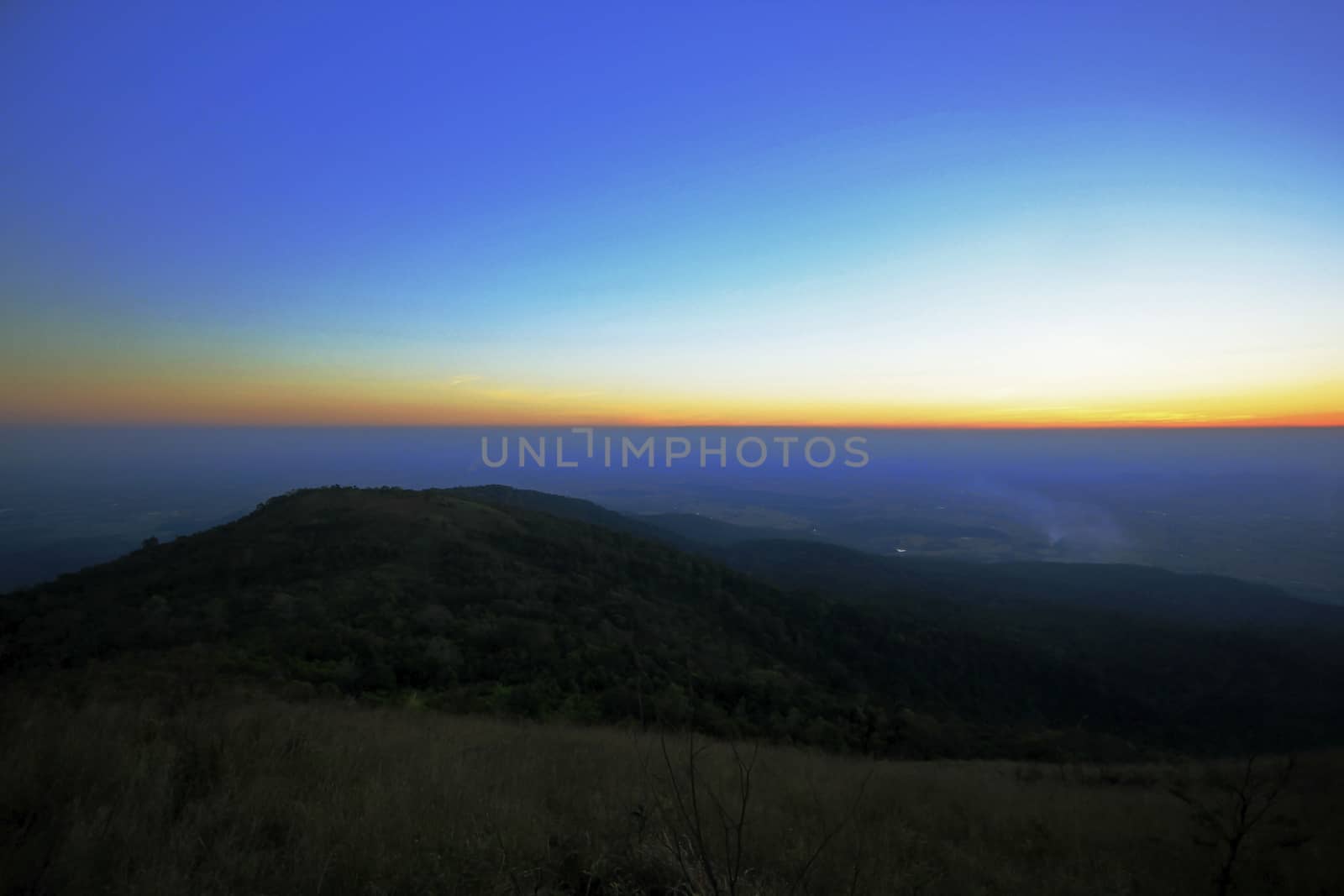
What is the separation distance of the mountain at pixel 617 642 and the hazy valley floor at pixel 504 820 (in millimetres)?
1065

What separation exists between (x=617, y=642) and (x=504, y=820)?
10790 millimetres

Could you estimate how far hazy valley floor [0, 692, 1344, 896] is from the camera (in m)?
2.42

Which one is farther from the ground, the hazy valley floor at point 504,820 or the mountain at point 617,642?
the hazy valley floor at point 504,820

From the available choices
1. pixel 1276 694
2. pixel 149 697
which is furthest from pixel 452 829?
pixel 1276 694

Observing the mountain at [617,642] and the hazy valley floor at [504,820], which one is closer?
the hazy valley floor at [504,820]

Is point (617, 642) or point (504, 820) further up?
point (504, 820)

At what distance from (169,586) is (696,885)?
18.9 meters

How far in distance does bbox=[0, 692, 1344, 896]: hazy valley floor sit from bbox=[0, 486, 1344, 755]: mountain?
1.07 m

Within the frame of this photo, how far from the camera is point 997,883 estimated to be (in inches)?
146

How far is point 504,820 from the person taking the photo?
125 inches

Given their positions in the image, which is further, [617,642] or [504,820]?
[617,642]

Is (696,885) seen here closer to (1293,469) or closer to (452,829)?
(452,829)

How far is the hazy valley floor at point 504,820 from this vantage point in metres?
2.42

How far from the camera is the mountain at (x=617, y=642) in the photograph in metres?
9.62
